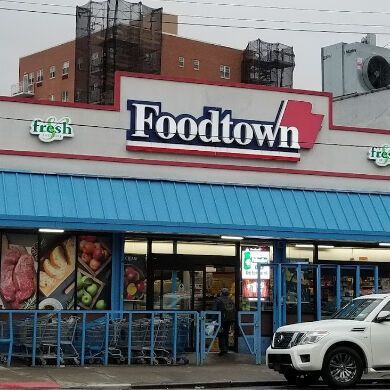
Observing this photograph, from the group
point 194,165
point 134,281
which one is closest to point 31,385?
point 134,281

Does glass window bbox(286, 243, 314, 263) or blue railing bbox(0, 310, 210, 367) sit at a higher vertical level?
glass window bbox(286, 243, 314, 263)

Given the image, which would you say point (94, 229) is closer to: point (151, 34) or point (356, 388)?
point (356, 388)

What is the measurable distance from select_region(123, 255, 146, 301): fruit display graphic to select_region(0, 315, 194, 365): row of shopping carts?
162cm

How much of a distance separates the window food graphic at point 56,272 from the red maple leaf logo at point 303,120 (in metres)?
6.81

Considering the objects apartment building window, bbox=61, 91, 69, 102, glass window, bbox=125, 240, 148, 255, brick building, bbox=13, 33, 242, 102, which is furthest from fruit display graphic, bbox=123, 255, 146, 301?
apartment building window, bbox=61, 91, 69, 102

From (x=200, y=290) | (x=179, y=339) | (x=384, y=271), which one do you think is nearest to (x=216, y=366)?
(x=179, y=339)

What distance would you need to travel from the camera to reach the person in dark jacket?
68.1 feet

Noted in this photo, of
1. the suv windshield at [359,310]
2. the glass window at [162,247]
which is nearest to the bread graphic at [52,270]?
the glass window at [162,247]

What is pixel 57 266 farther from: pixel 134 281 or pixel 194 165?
pixel 194 165

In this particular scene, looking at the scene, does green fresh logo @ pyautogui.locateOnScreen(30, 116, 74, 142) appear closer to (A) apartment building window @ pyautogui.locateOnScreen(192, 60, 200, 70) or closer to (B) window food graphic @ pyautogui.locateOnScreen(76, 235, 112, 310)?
(B) window food graphic @ pyautogui.locateOnScreen(76, 235, 112, 310)

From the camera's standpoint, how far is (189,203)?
2042 centimetres

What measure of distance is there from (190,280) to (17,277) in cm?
458

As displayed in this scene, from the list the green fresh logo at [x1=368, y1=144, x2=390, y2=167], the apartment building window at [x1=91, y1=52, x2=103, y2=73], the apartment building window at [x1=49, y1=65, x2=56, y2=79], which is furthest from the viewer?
the apartment building window at [x1=49, y1=65, x2=56, y2=79]

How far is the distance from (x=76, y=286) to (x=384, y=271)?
348 inches
